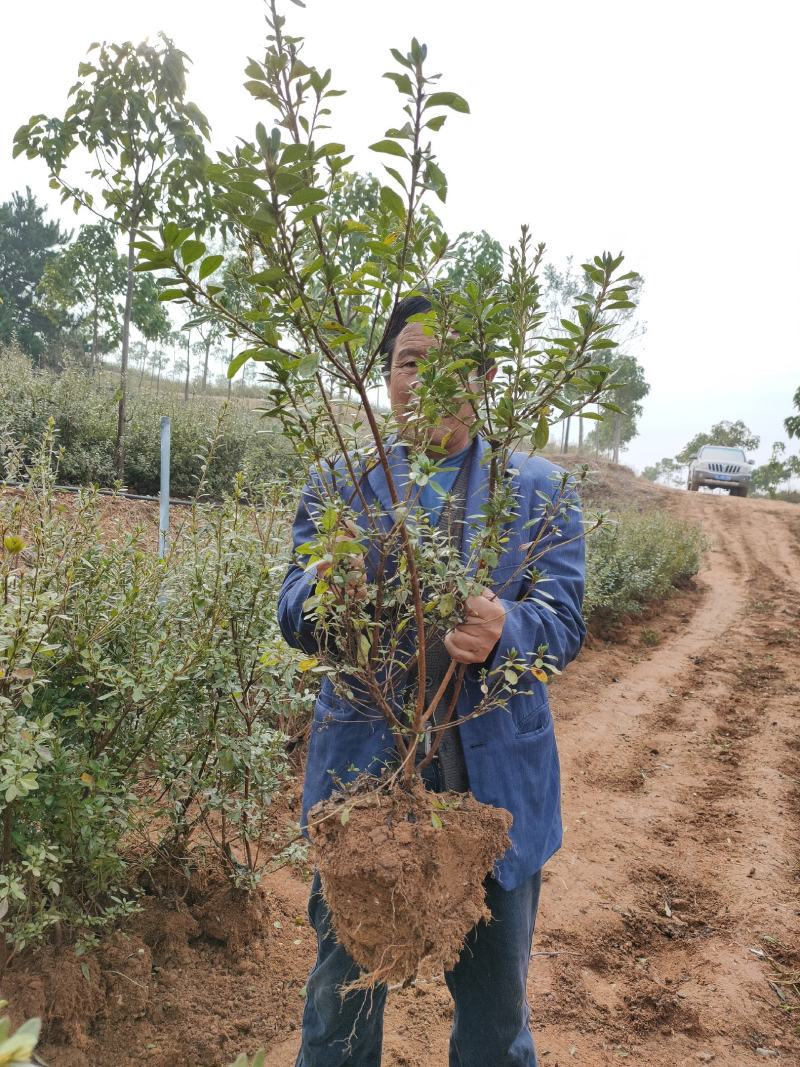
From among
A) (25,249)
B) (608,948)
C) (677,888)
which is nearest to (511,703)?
(608,948)

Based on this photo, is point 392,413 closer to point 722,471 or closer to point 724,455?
point 722,471

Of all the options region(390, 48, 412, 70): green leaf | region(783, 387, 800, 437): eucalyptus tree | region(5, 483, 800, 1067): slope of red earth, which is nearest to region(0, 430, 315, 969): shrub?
region(5, 483, 800, 1067): slope of red earth

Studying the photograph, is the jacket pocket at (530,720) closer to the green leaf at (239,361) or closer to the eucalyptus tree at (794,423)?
the green leaf at (239,361)

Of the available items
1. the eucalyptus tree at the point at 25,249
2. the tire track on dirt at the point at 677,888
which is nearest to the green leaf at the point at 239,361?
the tire track on dirt at the point at 677,888

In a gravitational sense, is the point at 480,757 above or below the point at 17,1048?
below

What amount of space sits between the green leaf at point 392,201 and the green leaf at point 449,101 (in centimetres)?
12

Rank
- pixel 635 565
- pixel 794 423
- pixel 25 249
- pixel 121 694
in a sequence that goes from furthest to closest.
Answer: pixel 25 249 < pixel 794 423 < pixel 635 565 < pixel 121 694

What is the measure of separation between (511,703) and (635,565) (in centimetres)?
795

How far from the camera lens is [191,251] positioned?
95 cm

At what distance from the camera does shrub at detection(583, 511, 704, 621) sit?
813cm

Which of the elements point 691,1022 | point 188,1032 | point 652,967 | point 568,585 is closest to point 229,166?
point 568,585

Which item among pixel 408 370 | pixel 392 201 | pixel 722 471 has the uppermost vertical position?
pixel 722 471

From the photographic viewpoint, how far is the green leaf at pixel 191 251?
94 centimetres

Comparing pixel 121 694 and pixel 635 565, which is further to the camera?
pixel 635 565
